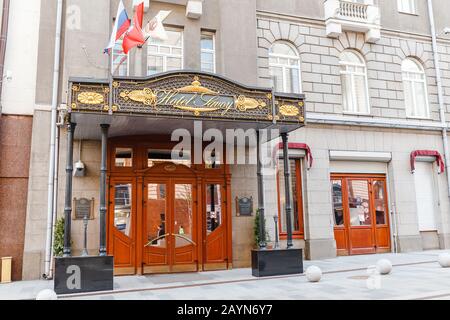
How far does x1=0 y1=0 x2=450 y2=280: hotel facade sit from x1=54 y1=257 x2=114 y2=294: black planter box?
16.3 inches

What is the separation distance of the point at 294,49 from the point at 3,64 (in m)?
9.41

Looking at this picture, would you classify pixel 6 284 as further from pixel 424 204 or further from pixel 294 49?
pixel 424 204

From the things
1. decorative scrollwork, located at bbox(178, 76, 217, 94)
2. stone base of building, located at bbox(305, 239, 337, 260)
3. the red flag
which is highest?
the red flag

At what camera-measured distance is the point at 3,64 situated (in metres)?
11.8

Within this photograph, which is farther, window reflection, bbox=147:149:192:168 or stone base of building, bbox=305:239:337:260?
stone base of building, bbox=305:239:337:260

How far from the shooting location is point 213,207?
12820 millimetres

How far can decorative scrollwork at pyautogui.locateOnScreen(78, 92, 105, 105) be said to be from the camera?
9375mm

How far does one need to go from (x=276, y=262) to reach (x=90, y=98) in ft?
20.2

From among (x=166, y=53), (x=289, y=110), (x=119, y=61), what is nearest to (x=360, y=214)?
(x=289, y=110)

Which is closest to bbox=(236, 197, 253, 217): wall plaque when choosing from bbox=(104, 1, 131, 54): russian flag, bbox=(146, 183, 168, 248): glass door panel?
bbox=(146, 183, 168, 248): glass door panel

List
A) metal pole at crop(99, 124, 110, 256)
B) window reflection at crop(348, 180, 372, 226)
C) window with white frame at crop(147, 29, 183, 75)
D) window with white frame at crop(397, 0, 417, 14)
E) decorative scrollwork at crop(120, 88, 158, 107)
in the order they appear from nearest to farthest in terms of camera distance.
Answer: metal pole at crop(99, 124, 110, 256)
decorative scrollwork at crop(120, 88, 158, 107)
window with white frame at crop(147, 29, 183, 75)
window reflection at crop(348, 180, 372, 226)
window with white frame at crop(397, 0, 417, 14)

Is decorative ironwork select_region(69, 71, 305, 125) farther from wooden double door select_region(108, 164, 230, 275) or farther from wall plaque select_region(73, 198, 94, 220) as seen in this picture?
wall plaque select_region(73, 198, 94, 220)

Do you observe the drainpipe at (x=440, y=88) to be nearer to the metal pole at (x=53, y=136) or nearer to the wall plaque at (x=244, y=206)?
the wall plaque at (x=244, y=206)

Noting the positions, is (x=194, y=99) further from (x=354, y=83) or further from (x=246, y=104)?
(x=354, y=83)
